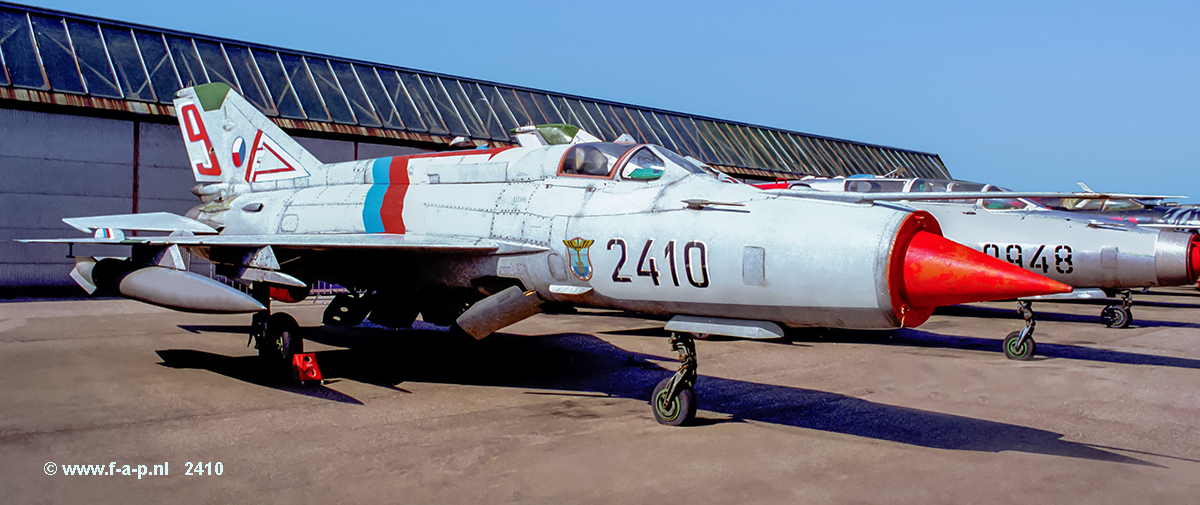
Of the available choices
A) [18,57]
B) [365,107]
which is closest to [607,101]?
[365,107]

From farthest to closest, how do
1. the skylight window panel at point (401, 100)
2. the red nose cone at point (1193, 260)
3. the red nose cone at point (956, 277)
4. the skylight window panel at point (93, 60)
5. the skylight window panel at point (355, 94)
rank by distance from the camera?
the skylight window panel at point (401, 100), the skylight window panel at point (355, 94), the skylight window panel at point (93, 60), the red nose cone at point (1193, 260), the red nose cone at point (956, 277)

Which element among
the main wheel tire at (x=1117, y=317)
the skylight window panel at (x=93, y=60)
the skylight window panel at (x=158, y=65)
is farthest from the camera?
the skylight window panel at (x=158, y=65)

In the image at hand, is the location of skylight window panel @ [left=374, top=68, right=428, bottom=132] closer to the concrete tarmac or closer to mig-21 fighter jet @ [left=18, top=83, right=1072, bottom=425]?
mig-21 fighter jet @ [left=18, top=83, right=1072, bottom=425]

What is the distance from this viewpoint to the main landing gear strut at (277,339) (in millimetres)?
8773

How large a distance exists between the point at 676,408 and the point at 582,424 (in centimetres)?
78

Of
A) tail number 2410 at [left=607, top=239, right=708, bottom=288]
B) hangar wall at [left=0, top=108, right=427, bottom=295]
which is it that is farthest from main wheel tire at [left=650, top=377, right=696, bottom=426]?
hangar wall at [left=0, top=108, right=427, bottom=295]

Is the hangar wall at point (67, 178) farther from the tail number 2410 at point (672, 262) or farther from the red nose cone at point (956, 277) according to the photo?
the red nose cone at point (956, 277)

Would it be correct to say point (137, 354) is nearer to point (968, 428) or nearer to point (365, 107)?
point (968, 428)

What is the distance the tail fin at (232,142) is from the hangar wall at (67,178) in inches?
323

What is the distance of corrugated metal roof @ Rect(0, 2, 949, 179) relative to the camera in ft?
60.4

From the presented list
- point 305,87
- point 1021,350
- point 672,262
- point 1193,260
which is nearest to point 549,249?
point 672,262

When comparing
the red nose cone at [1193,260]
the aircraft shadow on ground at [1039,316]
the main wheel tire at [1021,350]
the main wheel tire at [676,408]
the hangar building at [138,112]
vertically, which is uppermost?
the hangar building at [138,112]

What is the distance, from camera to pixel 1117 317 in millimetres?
15164

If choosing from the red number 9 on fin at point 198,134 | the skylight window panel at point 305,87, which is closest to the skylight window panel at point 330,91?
the skylight window panel at point 305,87
